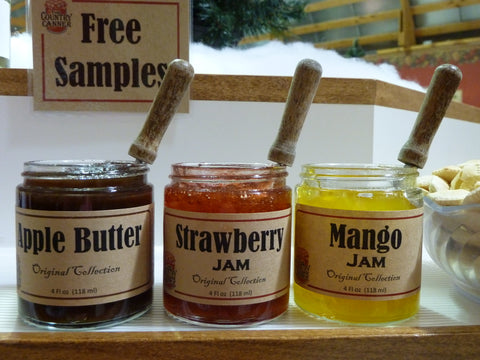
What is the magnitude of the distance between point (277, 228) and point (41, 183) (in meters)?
0.20

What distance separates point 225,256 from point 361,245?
12cm

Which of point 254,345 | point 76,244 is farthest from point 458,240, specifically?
point 76,244

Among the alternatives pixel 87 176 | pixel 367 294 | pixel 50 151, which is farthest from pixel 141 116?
pixel 367 294

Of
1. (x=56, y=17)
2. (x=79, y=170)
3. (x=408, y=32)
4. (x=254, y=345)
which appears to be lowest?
(x=254, y=345)

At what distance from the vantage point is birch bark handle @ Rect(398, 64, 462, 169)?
0.41 metres

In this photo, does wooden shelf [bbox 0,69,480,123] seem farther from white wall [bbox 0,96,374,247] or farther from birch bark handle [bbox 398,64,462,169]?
birch bark handle [bbox 398,64,462,169]

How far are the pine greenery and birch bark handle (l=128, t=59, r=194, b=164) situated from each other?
312 millimetres

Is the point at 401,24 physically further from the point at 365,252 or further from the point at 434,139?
the point at 365,252

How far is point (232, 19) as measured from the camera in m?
0.71

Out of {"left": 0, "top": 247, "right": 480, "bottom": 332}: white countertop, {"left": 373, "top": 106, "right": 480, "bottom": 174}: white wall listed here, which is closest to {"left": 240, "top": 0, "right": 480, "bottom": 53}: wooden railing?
{"left": 373, "top": 106, "right": 480, "bottom": 174}: white wall

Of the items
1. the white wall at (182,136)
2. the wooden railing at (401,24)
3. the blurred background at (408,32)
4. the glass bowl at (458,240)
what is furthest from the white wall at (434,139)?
the wooden railing at (401,24)

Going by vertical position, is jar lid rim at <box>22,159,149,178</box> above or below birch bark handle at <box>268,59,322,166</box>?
below

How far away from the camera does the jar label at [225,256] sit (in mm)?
373

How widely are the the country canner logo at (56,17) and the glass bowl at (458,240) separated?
0.46m
